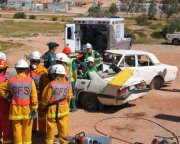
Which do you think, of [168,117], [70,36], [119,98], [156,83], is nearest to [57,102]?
[119,98]

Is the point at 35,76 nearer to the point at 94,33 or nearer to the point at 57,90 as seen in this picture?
the point at 57,90

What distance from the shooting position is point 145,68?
44.7ft

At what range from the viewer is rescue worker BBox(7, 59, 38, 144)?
23.2 ft

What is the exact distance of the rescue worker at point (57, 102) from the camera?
7.31 metres

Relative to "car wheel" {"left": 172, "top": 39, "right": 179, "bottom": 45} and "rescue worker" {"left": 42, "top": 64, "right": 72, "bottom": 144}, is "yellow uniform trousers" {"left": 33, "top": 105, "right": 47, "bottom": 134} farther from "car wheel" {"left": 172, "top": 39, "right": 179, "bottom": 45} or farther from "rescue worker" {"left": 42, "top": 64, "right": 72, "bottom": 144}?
Result: "car wheel" {"left": 172, "top": 39, "right": 179, "bottom": 45}

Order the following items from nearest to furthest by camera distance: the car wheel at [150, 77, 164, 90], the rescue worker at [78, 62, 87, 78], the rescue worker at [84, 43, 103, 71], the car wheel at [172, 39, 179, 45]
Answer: the rescue worker at [78, 62, 87, 78] → the rescue worker at [84, 43, 103, 71] → the car wheel at [150, 77, 164, 90] → the car wheel at [172, 39, 179, 45]

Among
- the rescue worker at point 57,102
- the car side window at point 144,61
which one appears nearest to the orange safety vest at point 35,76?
the rescue worker at point 57,102

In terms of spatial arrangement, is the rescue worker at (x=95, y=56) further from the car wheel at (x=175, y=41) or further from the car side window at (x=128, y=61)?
the car wheel at (x=175, y=41)

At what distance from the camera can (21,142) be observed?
285 inches

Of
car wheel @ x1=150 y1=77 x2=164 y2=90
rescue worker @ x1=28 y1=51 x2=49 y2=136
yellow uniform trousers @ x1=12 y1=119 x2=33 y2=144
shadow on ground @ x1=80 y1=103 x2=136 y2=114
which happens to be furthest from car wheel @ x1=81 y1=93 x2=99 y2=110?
yellow uniform trousers @ x1=12 y1=119 x2=33 y2=144

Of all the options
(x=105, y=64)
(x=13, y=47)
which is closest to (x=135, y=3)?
(x=13, y=47)

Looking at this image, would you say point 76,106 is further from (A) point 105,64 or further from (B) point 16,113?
(B) point 16,113

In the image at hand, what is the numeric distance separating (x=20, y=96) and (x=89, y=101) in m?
4.37

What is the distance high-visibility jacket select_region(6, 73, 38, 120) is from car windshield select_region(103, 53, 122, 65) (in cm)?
657
